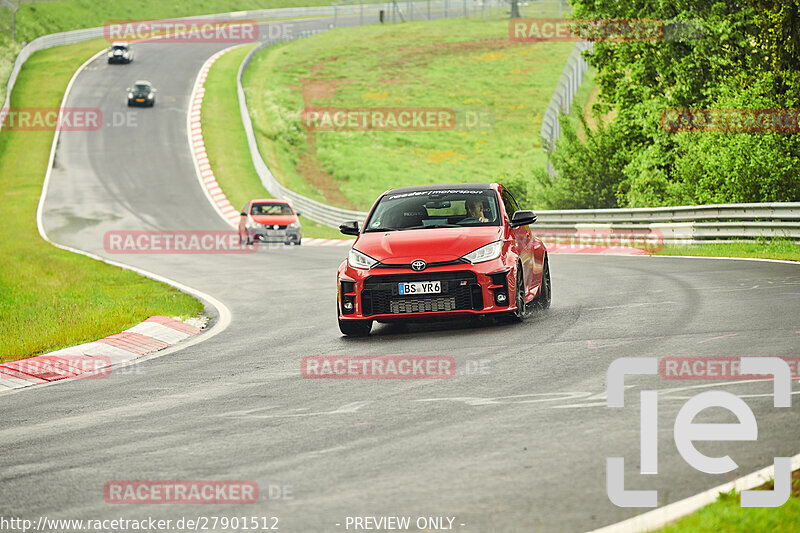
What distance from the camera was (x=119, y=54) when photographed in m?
74.5

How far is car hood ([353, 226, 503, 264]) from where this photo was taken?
1145 cm

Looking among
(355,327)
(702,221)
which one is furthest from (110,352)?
(702,221)

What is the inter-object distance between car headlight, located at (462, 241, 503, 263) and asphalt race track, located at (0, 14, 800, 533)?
81 centimetres

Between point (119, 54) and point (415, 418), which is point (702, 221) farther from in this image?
point (119, 54)

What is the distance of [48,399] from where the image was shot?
9.02 metres

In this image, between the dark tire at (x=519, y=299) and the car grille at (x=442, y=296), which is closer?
the car grille at (x=442, y=296)

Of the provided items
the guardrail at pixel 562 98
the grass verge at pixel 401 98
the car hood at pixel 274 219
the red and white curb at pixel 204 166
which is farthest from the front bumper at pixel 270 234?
the grass verge at pixel 401 98

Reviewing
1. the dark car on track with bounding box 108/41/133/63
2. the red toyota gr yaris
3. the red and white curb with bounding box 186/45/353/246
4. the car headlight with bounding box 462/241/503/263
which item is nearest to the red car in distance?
the red and white curb with bounding box 186/45/353/246

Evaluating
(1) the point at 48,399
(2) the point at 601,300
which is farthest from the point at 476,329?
(1) the point at 48,399

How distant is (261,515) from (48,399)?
458 centimetres

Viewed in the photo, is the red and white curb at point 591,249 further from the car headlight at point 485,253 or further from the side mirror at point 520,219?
the car headlight at point 485,253

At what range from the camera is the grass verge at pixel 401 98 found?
58156mm

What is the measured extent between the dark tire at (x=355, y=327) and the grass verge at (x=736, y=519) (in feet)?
23.3

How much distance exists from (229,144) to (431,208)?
4634 cm
